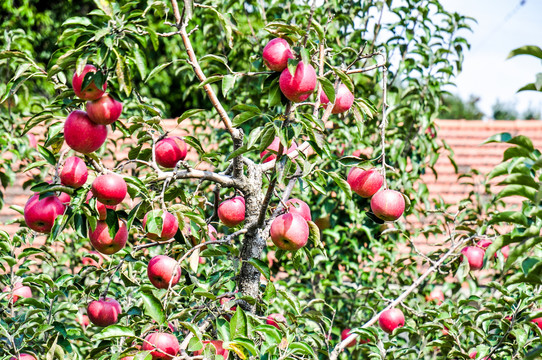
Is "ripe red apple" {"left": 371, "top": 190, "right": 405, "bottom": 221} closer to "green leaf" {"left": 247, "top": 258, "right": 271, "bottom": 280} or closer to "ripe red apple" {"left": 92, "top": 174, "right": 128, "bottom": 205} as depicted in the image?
"green leaf" {"left": 247, "top": 258, "right": 271, "bottom": 280}

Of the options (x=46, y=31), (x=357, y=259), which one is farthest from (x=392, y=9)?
(x=46, y=31)

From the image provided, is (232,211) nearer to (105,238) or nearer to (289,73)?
(105,238)

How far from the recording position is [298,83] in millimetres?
1342

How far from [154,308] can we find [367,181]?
80 centimetres

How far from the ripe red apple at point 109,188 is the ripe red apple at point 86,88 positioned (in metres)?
0.21

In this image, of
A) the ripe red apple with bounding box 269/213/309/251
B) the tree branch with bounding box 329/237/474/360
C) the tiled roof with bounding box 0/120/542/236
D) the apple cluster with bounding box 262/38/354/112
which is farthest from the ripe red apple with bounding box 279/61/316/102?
the tiled roof with bounding box 0/120/542/236

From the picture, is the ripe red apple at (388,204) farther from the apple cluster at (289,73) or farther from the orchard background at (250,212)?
the apple cluster at (289,73)

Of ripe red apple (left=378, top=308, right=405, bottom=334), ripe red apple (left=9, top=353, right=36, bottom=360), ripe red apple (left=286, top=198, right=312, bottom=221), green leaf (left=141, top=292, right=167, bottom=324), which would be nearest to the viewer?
green leaf (left=141, top=292, right=167, bottom=324)

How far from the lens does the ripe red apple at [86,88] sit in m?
1.40

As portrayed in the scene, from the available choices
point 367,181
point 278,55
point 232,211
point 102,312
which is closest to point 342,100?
point 367,181

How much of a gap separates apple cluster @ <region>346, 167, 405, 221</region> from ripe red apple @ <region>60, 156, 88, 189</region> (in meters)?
0.85

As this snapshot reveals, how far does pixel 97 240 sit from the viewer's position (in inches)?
62.0

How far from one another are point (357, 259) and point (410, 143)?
0.72m

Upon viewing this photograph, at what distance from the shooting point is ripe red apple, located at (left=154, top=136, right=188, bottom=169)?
165 centimetres
